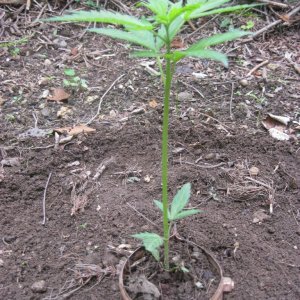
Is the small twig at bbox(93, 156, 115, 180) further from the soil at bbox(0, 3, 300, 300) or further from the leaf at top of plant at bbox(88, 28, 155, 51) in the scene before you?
the leaf at top of plant at bbox(88, 28, 155, 51)

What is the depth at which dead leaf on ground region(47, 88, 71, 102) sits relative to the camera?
2.86m

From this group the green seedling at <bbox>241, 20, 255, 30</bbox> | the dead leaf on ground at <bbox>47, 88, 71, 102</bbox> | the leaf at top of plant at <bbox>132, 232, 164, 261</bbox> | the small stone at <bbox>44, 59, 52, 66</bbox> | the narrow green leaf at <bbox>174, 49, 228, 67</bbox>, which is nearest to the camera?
the narrow green leaf at <bbox>174, 49, 228, 67</bbox>

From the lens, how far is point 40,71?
316 cm

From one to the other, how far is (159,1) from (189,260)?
97cm

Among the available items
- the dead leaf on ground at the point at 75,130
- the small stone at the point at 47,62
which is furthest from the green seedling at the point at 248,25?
the dead leaf on ground at the point at 75,130

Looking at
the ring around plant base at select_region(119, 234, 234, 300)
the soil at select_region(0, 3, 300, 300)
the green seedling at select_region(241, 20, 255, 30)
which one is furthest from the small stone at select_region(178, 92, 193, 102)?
the ring around plant base at select_region(119, 234, 234, 300)

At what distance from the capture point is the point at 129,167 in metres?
2.34

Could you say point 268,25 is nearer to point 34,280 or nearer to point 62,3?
point 62,3

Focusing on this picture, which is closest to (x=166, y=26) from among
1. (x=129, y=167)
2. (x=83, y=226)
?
(x=83, y=226)

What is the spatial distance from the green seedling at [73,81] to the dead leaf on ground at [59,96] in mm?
92

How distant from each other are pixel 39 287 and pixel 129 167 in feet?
2.69

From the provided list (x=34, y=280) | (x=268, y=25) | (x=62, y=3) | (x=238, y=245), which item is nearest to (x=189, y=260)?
(x=238, y=245)

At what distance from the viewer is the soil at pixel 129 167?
1.84m

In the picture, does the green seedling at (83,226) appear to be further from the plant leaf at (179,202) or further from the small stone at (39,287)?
the plant leaf at (179,202)
